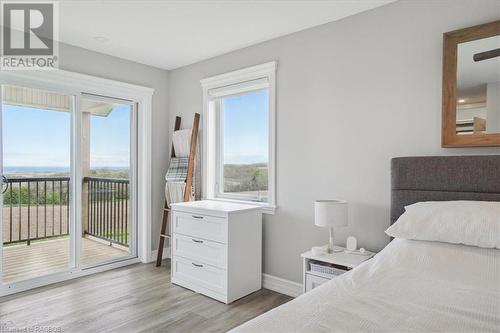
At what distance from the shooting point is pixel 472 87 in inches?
83.9

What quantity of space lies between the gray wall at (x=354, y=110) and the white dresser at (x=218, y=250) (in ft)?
0.84

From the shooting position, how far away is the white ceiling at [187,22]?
254 centimetres

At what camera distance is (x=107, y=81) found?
367 centimetres

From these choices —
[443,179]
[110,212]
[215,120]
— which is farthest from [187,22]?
[110,212]

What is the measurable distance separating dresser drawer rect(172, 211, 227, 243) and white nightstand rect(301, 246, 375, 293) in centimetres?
78

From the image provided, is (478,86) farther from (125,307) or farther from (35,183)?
(35,183)

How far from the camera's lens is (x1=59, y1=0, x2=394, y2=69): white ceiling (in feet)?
8.32

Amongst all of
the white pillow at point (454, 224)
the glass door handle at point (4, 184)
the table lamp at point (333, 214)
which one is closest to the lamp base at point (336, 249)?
the table lamp at point (333, 214)

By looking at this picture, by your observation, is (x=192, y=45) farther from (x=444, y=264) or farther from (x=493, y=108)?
(x=444, y=264)

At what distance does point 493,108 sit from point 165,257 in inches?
151

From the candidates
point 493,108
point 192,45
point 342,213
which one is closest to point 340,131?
point 342,213

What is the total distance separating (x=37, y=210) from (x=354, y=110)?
345cm

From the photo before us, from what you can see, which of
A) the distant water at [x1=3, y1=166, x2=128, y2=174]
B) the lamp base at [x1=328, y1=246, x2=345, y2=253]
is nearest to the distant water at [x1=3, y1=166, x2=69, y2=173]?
the distant water at [x1=3, y1=166, x2=128, y2=174]

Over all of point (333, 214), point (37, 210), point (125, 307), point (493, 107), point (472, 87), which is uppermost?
point (472, 87)
